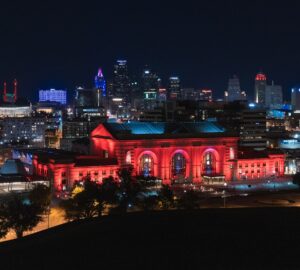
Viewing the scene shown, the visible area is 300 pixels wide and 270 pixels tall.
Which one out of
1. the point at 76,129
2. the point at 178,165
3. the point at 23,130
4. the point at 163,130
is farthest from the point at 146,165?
the point at 23,130

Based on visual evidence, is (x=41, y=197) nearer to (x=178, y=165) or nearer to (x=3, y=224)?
(x=3, y=224)

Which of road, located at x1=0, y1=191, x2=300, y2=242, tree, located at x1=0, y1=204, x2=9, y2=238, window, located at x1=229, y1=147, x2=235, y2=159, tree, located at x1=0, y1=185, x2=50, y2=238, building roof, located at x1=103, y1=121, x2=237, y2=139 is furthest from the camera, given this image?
window, located at x1=229, y1=147, x2=235, y2=159

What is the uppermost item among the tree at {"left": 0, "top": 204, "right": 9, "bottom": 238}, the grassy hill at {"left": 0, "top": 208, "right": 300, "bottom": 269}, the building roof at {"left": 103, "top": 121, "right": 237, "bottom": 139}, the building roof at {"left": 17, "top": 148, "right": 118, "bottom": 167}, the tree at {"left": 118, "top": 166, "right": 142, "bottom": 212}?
the building roof at {"left": 103, "top": 121, "right": 237, "bottom": 139}

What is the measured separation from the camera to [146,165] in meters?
62.5

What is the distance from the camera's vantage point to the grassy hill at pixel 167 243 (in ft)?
74.4

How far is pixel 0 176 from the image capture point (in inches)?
2201

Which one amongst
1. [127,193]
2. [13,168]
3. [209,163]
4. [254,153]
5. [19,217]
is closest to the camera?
[19,217]

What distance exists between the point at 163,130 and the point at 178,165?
416 centimetres

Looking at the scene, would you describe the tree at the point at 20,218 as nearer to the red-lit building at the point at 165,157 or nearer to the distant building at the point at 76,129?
the red-lit building at the point at 165,157

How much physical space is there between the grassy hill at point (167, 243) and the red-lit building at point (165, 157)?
1087 inches

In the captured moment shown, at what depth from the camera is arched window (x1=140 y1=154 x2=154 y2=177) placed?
6214 cm

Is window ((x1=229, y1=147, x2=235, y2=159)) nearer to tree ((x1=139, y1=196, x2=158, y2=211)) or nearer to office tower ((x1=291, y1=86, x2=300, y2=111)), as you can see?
tree ((x1=139, y1=196, x2=158, y2=211))

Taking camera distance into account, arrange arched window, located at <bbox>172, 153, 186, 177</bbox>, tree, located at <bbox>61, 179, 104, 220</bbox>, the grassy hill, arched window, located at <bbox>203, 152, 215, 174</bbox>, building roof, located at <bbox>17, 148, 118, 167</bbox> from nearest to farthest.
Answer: the grassy hill < tree, located at <bbox>61, 179, 104, 220</bbox> < building roof, located at <bbox>17, 148, 118, 167</bbox> < arched window, located at <bbox>172, 153, 186, 177</bbox> < arched window, located at <bbox>203, 152, 215, 174</bbox>

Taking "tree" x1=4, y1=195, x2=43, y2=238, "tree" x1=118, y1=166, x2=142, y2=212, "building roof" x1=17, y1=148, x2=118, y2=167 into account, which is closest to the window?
"building roof" x1=17, y1=148, x2=118, y2=167
